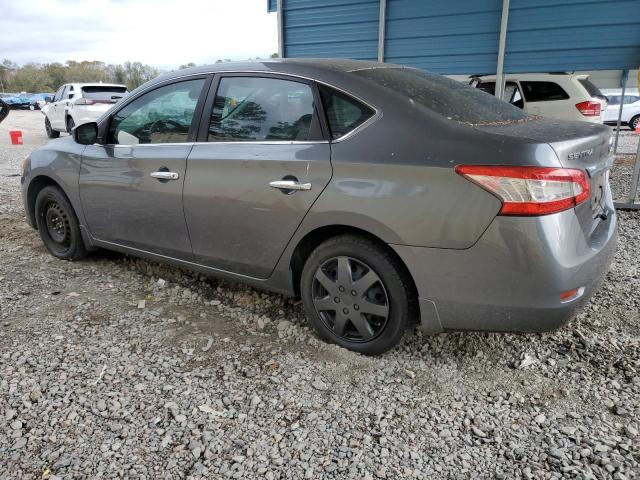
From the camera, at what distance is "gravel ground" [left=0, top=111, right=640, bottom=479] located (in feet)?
6.91

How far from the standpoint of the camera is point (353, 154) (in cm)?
260

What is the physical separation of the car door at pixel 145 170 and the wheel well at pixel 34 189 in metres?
0.66

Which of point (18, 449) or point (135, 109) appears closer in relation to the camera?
point (18, 449)

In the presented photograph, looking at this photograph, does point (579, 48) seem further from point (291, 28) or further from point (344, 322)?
point (344, 322)

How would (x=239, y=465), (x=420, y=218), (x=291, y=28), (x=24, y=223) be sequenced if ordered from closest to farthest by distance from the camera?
(x=239, y=465) < (x=420, y=218) < (x=24, y=223) < (x=291, y=28)

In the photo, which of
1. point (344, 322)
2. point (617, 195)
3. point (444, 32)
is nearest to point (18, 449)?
point (344, 322)

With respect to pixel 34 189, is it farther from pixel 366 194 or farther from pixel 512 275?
pixel 512 275

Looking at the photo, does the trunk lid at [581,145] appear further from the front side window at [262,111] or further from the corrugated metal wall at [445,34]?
the corrugated metal wall at [445,34]

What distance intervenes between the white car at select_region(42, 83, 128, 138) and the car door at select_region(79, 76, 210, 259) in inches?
467

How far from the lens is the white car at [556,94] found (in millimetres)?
9344

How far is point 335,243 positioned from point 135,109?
1.99 meters

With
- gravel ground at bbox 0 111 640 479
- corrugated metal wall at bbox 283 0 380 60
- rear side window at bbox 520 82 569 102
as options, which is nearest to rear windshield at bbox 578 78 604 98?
rear side window at bbox 520 82 569 102

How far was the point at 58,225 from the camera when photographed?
4441 millimetres

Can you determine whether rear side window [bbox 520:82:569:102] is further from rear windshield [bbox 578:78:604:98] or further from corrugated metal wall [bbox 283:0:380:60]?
corrugated metal wall [bbox 283:0:380:60]
